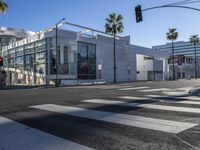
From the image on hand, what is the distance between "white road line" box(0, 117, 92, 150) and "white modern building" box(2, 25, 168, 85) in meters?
34.1

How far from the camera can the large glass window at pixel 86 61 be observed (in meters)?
49.6

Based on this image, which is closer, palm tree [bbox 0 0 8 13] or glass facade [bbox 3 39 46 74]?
palm tree [bbox 0 0 8 13]

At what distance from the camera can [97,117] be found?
8047 mm

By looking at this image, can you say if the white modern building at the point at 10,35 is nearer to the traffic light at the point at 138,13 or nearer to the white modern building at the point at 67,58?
the white modern building at the point at 67,58

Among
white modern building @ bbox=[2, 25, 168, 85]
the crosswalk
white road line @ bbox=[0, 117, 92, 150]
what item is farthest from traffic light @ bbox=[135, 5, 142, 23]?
white modern building @ bbox=[2, 25, 168, 85]

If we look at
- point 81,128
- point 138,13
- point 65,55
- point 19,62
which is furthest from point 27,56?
point 81,128

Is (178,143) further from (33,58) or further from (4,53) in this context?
(4,53)

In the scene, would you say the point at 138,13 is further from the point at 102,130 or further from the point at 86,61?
the point at 86,61

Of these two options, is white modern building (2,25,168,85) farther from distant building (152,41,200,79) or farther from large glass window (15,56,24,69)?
distant building (152,41,200,79)

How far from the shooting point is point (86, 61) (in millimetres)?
51219

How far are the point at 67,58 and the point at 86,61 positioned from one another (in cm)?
527

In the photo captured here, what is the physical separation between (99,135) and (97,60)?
48590mm

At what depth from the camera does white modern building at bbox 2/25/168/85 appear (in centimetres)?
4541

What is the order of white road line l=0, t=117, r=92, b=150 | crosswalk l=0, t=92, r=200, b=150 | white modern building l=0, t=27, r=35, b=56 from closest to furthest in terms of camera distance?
1. white road line l=0, t=117, r=92, b=150
2. crosswalk l=0, t=92, r=200, b=150
3. white modern building l=0, t=27, r=35, b=56
